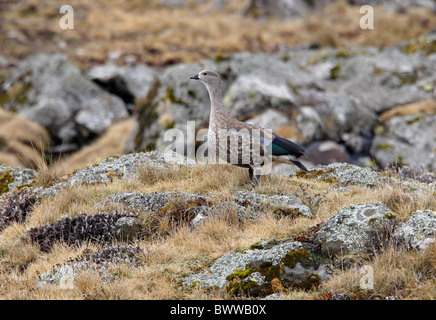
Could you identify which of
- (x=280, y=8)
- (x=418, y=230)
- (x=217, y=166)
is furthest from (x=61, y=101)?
(x=280, y=8)

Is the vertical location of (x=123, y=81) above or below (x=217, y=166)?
above

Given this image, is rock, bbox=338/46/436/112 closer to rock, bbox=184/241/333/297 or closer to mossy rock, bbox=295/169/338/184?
mossy rock, bbox=295/169/338/184

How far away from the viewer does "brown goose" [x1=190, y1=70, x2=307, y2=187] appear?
748 cm

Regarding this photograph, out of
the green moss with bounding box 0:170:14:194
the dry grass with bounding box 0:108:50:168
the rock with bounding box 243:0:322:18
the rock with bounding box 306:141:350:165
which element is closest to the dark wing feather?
the green moss with bounding box 0:170:14:194

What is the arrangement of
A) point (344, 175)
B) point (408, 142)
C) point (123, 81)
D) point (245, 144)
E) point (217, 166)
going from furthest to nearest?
point (123, 81), point (408, 142), point (344, 175), point (217, 166), point (245, 144)

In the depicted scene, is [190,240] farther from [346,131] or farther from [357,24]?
[357,24]

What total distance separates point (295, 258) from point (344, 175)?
367cm

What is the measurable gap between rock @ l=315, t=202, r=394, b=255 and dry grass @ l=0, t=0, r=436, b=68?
18.8 metres

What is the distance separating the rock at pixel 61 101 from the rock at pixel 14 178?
9216mm

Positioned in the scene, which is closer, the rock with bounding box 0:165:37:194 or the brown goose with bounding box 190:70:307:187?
the brown goose with bounding box 190:70:307:187

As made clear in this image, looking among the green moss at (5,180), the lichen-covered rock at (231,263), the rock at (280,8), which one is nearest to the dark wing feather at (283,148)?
the lichen-covered rock at (231,263)

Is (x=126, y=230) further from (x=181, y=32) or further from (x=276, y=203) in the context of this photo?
(x=181, y=32)

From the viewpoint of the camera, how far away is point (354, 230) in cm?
561
